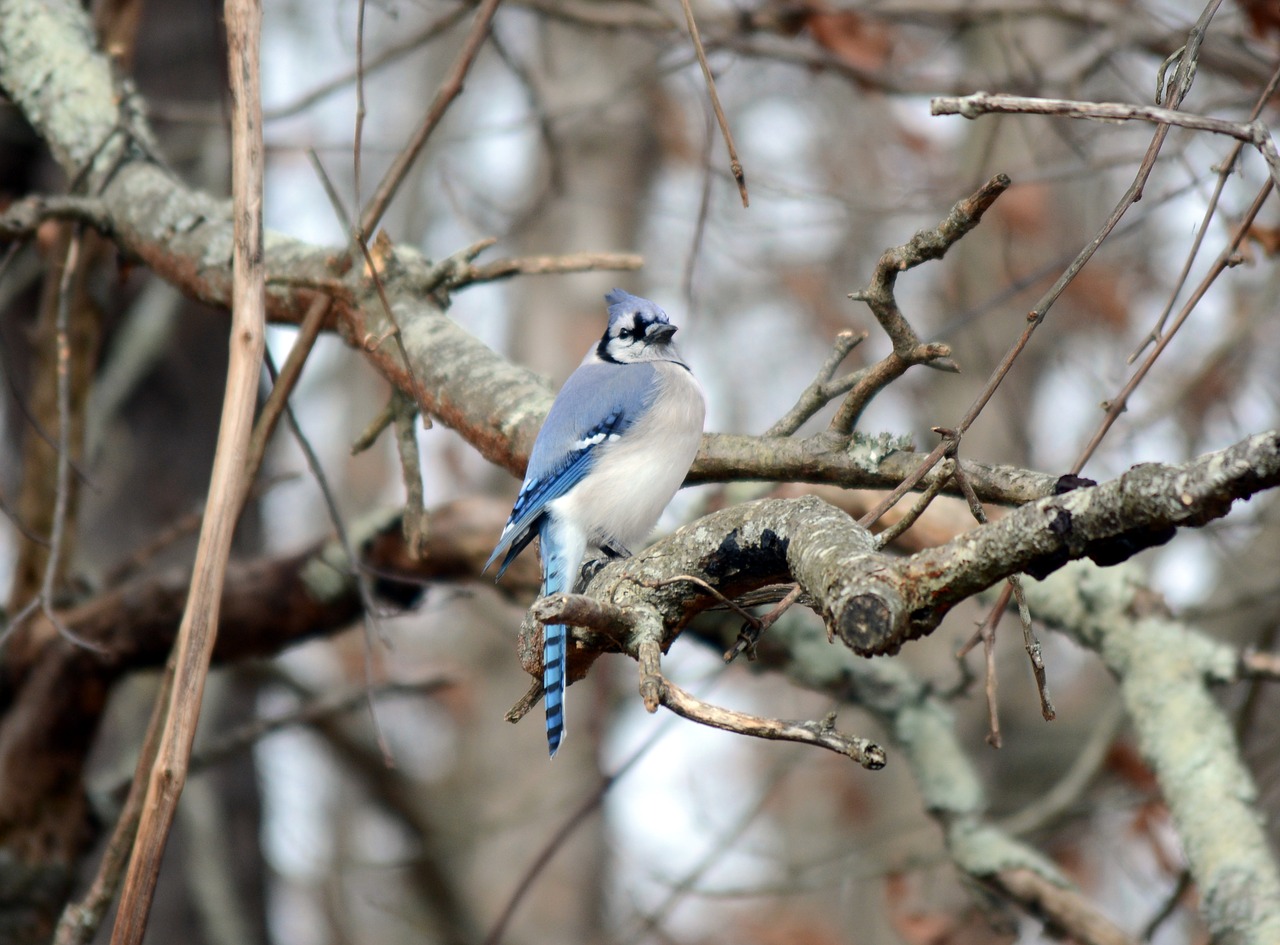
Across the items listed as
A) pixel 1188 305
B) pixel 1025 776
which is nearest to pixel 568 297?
pixel 1025 776

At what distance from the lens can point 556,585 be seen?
7.43ft

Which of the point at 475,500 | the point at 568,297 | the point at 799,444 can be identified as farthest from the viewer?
the point at 568,297

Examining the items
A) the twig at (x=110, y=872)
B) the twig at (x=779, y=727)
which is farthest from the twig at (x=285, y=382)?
the twig at (x=779, y=727)

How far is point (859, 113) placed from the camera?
8117 mm

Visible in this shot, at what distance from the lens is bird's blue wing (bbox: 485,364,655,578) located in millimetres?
2305

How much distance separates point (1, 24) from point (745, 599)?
2382 mm

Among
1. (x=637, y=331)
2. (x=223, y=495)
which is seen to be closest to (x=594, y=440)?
(x=637, y=331)

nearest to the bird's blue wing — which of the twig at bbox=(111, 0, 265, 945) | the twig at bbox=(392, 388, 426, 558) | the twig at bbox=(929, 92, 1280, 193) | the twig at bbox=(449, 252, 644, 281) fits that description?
the twig at bbox=(392, 388, 426, 558)

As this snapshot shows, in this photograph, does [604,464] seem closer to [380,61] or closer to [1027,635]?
[1027,635]

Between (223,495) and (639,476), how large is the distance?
1087 mm

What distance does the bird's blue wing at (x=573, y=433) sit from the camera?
2.30 m

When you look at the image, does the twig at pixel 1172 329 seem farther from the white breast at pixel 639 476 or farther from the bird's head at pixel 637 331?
the bird's head at pixel 637 331

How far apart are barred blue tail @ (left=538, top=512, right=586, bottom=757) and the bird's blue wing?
1.9 inches

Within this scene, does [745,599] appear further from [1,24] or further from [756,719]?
[1,24]
